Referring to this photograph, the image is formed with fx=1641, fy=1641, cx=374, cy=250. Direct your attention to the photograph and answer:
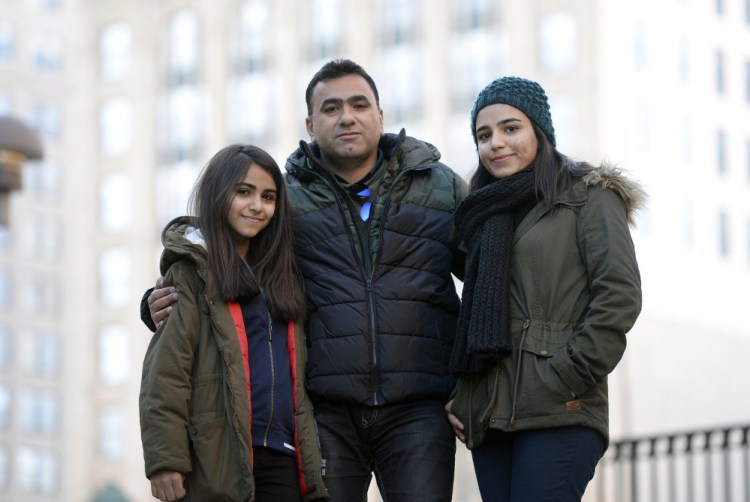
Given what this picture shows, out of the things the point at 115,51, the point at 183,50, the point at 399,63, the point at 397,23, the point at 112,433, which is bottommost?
the point at 112,433

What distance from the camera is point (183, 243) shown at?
6.93 metres

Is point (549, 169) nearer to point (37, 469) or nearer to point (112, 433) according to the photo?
point (112, 433)

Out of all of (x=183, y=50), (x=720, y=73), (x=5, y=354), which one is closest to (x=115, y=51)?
(x=183, y=50)

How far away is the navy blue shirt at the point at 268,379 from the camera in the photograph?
673 centimetres

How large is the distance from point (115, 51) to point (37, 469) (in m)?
16.8

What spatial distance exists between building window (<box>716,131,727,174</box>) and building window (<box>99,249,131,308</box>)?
22.3 m

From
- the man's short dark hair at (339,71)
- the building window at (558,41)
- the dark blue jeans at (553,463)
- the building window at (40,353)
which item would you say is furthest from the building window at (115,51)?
the dark blue jeans at (553,463)

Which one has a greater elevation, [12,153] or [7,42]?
[7,42]

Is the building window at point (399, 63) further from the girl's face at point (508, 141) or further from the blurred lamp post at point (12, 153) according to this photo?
the girl's face at point (508, 141)

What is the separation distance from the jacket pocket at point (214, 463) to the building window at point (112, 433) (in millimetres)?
53091

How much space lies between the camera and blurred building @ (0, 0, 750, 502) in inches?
1753

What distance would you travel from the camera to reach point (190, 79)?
58.8m

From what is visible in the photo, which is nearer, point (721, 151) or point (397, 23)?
point (721, 151)

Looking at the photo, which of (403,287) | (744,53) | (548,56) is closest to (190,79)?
(548,56)
